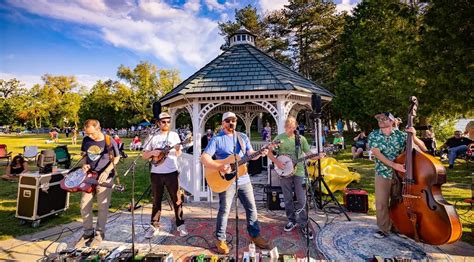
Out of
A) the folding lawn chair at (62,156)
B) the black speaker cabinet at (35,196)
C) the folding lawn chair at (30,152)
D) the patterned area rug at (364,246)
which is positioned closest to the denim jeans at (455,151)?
the patterned area rug at (364,246)

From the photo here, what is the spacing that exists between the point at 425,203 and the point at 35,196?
7121mm

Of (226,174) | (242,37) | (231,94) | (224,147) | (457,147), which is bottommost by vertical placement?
(226,174)

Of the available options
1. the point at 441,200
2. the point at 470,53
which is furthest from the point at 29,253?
the point at 470,53

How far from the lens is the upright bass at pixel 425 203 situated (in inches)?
134

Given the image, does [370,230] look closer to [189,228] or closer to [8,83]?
[189,228]

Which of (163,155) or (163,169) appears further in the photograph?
(163,169)

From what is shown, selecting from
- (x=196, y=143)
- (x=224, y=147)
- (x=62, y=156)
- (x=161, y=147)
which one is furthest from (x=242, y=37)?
(x=62, y=156)

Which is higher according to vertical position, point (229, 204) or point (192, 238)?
point (229, 204)

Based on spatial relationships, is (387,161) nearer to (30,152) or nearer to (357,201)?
(357,201)

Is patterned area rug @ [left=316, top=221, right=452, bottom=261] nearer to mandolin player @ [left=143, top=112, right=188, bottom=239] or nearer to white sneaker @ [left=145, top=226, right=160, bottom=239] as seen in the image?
mandolin player @ [left=143, top=112, right=188, bottom=239]

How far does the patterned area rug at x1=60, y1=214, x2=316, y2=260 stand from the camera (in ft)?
13.6

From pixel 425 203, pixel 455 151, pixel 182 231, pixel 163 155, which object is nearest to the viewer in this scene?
pixel 425 203

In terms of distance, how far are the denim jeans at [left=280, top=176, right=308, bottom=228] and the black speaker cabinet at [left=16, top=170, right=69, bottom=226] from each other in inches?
198

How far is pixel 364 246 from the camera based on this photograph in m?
4.18
